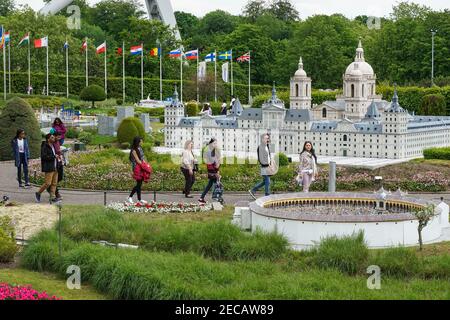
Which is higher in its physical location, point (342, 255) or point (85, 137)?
point (85, 137)

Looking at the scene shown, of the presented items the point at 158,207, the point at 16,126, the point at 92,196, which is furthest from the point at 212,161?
the point at 16,126

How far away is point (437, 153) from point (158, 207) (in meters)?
15.7

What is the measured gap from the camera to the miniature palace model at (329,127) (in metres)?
37.1

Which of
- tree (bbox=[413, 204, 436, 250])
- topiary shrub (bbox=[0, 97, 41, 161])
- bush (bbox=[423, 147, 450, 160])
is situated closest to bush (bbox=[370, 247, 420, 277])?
tree (bbox=[413, 204, 436, 250])

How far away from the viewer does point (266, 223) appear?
793 inches

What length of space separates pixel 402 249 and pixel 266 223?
3.66 meters

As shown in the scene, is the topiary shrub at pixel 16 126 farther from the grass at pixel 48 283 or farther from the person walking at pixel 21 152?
the grass at pixel 48 283

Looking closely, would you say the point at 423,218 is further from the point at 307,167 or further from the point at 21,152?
the point at 21,152

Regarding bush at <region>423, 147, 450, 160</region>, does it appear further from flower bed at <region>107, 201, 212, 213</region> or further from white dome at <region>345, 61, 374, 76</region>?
flower bed at <region>107, 201, 212, 213</region>

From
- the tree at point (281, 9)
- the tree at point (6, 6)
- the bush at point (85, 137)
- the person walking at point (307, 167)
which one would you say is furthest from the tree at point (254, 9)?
the person walking at point (307, 167)

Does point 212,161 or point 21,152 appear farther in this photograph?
point 21,152

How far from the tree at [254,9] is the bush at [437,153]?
245 feet

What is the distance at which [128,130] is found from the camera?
135 feet

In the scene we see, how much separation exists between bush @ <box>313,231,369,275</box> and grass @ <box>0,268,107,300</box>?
3.99 meters
